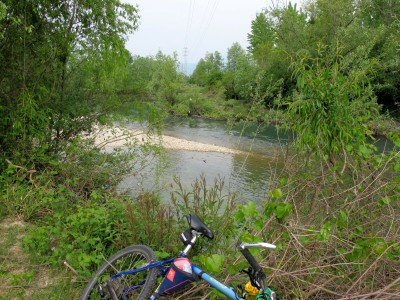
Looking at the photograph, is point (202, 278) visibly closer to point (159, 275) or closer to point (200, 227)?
point (200, 227)

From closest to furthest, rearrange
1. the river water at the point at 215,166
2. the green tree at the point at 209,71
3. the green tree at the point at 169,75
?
1. the river water at the point at 215,166
2. the green tree at the point at 169,75
3. the green tree at the point at 209,71

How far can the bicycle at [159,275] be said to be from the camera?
2012mm

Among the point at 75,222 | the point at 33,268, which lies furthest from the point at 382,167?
the point at 33,268

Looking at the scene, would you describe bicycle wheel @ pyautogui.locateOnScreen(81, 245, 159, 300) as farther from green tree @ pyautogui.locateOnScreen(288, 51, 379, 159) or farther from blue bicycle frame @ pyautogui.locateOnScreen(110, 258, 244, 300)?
green tree @ pyautogui.locateOnScreen(288, 51, 379, 159)

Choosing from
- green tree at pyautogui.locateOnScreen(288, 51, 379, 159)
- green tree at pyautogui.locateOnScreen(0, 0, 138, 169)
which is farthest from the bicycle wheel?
green tree at pyautogui.locateOnScreen(0, 0, 138, 169)

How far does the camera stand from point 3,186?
18.6 ft

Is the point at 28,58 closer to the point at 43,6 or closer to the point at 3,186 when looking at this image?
the point at 43,6

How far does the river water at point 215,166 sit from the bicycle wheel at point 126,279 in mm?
3725

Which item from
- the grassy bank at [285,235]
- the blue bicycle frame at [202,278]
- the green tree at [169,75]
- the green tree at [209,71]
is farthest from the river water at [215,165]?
the green tree at [209,71]

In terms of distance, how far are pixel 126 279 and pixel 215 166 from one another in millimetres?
11197

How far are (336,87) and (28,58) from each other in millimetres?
5868

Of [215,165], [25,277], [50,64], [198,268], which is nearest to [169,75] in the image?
[215,165]

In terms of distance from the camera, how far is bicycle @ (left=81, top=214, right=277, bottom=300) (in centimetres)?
201

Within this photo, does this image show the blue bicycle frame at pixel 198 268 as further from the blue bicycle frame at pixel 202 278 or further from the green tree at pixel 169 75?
the green tree at pixel 169 75
